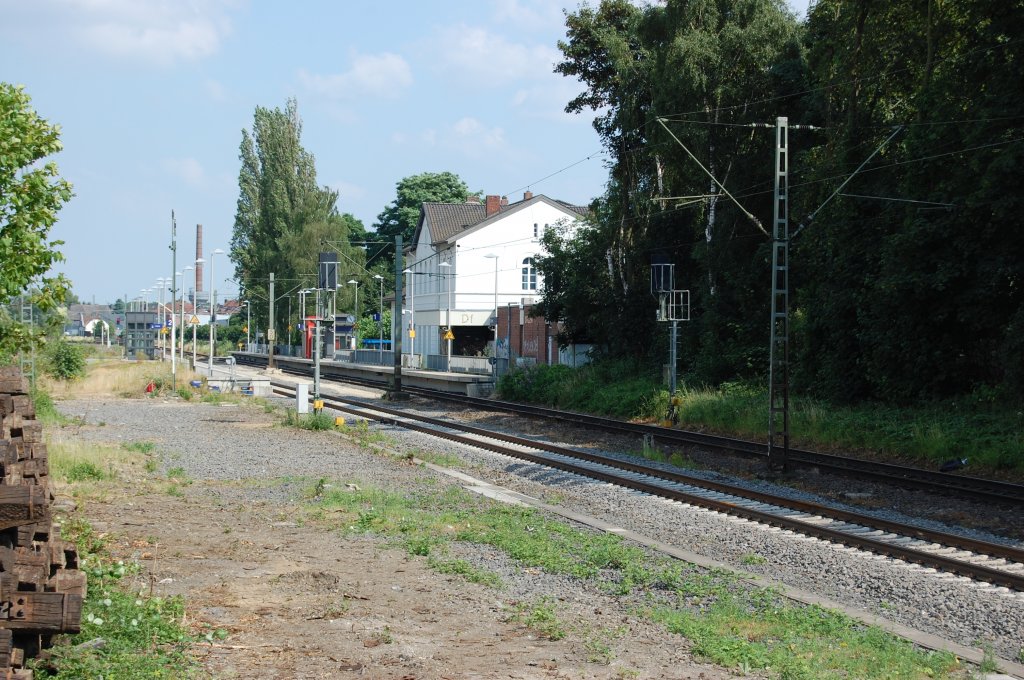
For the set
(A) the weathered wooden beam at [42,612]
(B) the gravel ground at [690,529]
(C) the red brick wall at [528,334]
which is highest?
(C) the red brick wall at [528,334]

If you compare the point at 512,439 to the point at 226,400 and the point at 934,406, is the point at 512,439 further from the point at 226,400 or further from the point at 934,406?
the point at 226,400

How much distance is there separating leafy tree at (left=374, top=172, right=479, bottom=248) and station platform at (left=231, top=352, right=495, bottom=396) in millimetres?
29408

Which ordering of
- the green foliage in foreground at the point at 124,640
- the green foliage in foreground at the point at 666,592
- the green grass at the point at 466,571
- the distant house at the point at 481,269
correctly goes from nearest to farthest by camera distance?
the green foliage in foreground at the point at 124,640 < the green foliage in foreground at the point at 666,592 < the green grass at the point at 466,571 < the distant house at the point at 481,269

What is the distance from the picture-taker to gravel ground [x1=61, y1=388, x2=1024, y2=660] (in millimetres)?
9039

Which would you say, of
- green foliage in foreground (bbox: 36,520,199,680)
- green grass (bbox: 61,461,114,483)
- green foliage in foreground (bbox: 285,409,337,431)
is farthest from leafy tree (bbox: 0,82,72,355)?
green foliage in foreground (bbox: 285,409,337,431)

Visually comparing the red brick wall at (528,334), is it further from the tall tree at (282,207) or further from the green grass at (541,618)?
the green grass at (541,618)

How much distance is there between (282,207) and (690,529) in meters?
76.1

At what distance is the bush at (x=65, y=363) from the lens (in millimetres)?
44500

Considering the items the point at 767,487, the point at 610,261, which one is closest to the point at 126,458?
the point at 767,487

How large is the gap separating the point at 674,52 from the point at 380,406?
16.4 metres

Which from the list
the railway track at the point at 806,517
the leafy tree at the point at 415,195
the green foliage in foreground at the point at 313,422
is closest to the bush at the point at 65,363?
the green foliage in foreground at the point at 313,422

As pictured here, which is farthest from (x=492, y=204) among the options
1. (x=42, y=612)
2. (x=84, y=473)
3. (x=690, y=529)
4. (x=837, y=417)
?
(x=42, y=612)

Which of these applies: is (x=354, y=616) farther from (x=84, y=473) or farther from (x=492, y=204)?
(x=492, y=204)

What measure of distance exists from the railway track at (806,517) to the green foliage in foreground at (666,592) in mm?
2679
